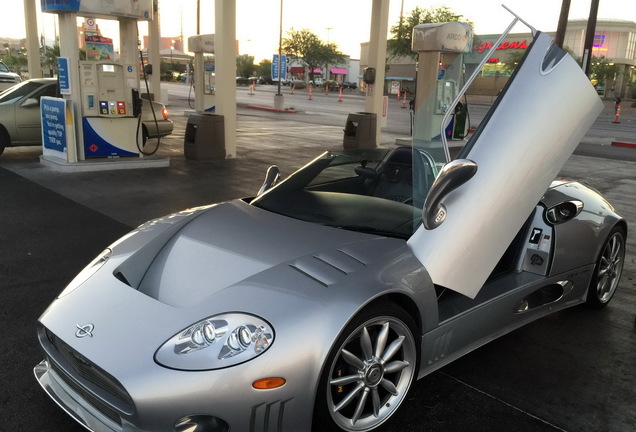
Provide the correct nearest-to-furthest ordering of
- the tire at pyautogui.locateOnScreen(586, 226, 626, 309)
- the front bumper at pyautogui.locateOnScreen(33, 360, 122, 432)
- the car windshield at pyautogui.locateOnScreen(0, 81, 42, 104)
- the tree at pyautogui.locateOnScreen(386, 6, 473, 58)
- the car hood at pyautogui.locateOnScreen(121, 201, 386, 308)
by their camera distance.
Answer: the front bumper at pyautogui.locateOnScreen(33, 360, 122, 432) → the car hood at pyautogui.locateOnScreen(121, 201, 386, 308) → the tire at pyautogui.locateOnScreen(586, 226, 626, 309) → the car windshield at pyautogui.locateOnScreen(0, 81, 42, 104) → the tree at pyautogui.locateOnScreen(386, 6, 473, 58)

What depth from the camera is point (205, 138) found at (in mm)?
11148

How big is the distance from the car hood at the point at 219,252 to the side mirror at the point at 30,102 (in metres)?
8.96

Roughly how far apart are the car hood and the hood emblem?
0.33 metres

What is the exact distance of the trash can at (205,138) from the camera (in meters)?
11.1

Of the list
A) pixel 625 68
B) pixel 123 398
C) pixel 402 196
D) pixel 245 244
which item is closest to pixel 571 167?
Result: pixel 402 196

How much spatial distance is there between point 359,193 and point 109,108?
7602 mm

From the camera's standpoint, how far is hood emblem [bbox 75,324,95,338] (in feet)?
8.11

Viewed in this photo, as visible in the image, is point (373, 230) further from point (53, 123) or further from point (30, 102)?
point (30, 102)

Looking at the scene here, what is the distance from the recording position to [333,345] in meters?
2.39

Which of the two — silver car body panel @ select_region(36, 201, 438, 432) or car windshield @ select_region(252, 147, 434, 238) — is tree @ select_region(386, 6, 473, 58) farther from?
silver car body panel @ select_region(36, 201, 438, 432)

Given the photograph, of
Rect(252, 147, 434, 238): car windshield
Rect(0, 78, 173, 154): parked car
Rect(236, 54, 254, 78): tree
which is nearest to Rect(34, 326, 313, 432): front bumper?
Rect(252, 147, 434, 238): car windshield

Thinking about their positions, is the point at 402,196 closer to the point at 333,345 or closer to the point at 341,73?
the point at 333,345

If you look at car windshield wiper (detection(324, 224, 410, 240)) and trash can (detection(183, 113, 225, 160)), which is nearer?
car windshield wiper (detection(324, 224, 410, 240))

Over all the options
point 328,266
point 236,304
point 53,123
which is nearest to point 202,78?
point 53,123
